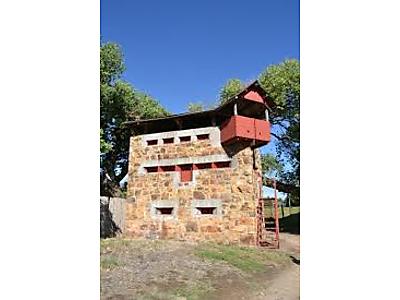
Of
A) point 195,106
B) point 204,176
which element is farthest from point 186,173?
point 195,106

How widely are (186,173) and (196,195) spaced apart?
9.2 inches

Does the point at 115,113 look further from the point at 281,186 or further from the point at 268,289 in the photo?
the point at 268,289

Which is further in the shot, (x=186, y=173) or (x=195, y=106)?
(x=195, y=106)

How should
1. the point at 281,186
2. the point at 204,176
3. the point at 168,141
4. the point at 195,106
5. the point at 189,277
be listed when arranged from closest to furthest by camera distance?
the point at 189,277
the point at 281,186
the point at 168,141
the point at 204,176
the point at 195,106

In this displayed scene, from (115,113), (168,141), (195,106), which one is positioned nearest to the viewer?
(115,113)

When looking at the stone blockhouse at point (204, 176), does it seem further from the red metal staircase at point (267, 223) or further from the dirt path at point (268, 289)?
the dirt path at point (268, 289)

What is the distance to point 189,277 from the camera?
1552mm

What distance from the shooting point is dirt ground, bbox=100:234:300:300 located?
1321 millimetres

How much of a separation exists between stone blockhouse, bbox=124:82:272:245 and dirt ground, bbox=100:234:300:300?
99 cm

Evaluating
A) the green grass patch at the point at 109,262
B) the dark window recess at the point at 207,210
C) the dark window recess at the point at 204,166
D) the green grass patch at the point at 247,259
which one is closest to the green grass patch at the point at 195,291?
the green grass patch at the point at 109,262

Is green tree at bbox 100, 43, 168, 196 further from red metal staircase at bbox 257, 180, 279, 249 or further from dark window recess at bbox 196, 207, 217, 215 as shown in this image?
red metal staircase at bbox 257, 180, 279, 249

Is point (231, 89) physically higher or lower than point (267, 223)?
higher
